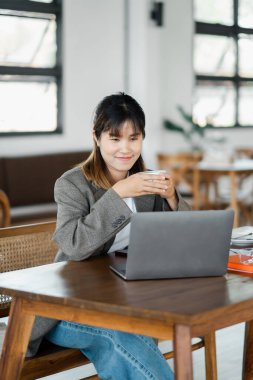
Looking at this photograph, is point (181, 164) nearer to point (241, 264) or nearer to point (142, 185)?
point (142, 185)

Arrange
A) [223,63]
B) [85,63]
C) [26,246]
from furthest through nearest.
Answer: [223,63]
[85,63]
[26,246]

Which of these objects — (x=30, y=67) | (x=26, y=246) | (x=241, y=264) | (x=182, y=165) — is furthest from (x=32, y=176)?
(x=241, y=264)

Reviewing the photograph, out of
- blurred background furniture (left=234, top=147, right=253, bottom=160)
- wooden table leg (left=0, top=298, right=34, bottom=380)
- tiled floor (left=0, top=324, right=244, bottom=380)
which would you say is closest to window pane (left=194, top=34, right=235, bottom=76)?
blurred background furniture (left=234, top=147, right=253, bottom=160)

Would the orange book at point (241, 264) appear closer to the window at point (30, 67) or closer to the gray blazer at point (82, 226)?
the gray blazer at point (82, 226)

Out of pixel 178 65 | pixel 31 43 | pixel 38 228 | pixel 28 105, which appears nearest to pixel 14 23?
pixel 31 43

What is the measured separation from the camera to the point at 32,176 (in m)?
6.67

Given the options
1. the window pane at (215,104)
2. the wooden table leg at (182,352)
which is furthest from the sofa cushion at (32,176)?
the wooden table leg at (182,352)

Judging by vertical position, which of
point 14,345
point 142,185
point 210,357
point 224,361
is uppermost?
point 142,185

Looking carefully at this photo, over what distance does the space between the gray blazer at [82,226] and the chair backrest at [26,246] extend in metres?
0.21

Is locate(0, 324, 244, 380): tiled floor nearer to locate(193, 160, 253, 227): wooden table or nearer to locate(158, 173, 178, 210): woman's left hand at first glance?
locate(158, 173, 178, 210): woman's left hand

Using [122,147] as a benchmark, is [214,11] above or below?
above

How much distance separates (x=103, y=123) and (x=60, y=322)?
0.67 meters

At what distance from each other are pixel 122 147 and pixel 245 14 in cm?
724

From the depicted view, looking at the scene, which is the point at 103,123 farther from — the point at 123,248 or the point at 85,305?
the point at 85,305
